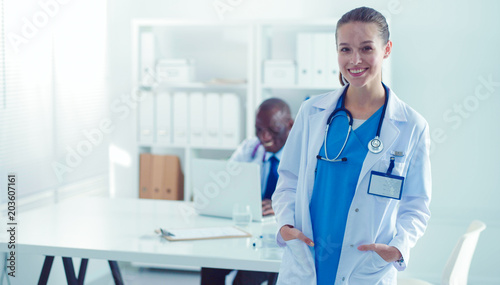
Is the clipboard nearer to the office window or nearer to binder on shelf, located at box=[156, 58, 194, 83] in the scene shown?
the office window

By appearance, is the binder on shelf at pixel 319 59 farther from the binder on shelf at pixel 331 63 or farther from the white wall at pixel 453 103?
the white wall at pixel 453 103

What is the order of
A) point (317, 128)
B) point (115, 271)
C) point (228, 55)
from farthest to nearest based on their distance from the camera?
point (228, 55), point (115, 271), point (317, 128)

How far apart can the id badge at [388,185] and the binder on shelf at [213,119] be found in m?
2.61

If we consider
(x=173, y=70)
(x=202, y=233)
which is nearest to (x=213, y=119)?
(x=173, y=70)

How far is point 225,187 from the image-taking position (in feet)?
8.98

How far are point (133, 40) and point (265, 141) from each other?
1.58 meters

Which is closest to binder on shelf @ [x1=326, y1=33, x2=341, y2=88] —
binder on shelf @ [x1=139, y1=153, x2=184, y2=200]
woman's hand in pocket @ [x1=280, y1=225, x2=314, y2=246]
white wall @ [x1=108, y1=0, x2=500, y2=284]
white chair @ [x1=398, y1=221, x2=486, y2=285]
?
white wall @ [x1=108, y1=0, x2=500, y2=284]

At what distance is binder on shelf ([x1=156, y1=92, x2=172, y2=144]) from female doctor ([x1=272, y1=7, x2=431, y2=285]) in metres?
2.57

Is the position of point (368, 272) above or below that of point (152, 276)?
above

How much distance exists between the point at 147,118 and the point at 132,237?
1.88 m

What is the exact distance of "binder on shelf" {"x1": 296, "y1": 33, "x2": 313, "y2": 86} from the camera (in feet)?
12.8

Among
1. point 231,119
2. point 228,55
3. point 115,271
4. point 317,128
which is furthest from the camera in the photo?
point 228,55

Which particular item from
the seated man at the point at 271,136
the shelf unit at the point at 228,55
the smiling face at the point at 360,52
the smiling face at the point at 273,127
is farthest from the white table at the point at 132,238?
the shelf unit at the point at 228,55

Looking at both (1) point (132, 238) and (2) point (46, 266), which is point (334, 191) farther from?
(2) point (46, 266)
